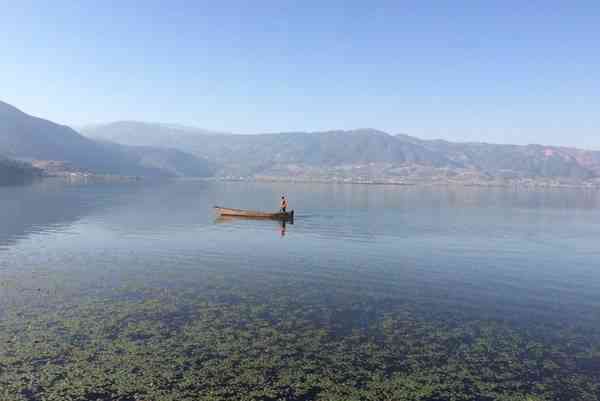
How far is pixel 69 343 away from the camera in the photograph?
22.2 m

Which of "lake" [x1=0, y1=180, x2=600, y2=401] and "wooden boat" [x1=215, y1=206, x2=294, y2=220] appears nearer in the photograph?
"lake" [x1=0, y1=180, x2=600, y2=401]

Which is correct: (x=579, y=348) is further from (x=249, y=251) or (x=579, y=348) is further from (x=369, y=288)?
(x=249, y=251)

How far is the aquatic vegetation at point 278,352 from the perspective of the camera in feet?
60.7

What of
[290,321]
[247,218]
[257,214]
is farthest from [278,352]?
[247,218]

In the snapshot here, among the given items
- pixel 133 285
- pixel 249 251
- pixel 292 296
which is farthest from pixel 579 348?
pixel 249 251

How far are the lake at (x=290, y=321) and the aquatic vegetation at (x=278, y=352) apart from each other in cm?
10

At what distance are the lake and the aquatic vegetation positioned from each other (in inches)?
3.8

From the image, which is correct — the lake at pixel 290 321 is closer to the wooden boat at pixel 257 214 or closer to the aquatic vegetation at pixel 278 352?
the aquatic vegetation at pixel 278 352

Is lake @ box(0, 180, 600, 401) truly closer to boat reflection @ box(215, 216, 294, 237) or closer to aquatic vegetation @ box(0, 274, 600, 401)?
aquatic vegetation @ box(0, 274, 600, 401)

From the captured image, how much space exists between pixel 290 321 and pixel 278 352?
4678 mm

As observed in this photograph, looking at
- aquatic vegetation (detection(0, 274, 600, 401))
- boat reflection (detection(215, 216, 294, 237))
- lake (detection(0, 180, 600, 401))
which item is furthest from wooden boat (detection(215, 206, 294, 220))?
aquatic vegetation (detection(0, 274, 600, 401))

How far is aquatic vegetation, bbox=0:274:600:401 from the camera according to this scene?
1850 centimetres

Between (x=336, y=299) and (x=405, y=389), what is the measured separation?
520 inches

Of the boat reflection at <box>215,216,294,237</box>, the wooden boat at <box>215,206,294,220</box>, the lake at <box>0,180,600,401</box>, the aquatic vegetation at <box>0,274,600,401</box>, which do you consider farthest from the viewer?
the wooden boat at <box>215,206,294,220</box>
